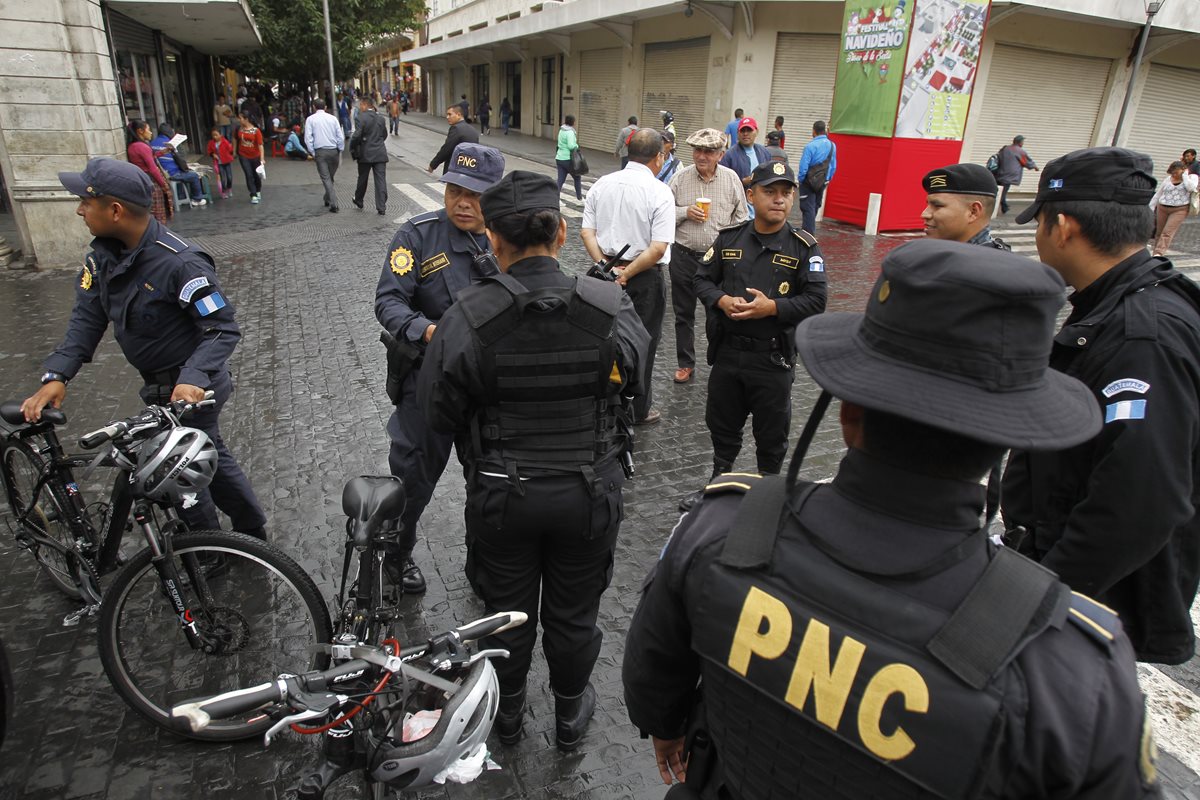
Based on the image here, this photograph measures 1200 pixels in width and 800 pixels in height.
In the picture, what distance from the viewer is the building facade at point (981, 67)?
17969mm

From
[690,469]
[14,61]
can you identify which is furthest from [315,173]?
[690,469]

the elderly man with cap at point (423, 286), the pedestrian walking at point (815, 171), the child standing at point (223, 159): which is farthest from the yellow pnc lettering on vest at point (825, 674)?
the child standing at point (223, 159)

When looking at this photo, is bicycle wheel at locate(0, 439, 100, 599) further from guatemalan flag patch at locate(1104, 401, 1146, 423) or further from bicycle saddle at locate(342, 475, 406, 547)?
guatemalan flag patch at locate(1104, 401, 1146, 423)

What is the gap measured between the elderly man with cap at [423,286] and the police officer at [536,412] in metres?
0.85

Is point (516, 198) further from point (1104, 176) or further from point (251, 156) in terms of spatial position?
point (251, 156)

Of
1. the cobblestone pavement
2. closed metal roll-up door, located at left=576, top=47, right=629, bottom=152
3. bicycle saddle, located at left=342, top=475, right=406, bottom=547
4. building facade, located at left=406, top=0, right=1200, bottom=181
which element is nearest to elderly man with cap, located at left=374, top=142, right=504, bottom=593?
the cobblestone pavement

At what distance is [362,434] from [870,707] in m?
4.71

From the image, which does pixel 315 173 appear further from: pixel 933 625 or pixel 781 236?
pixel 933 625

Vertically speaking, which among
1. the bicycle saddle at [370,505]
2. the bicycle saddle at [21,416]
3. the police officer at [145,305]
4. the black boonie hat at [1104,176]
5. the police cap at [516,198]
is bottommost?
the bicycle saddle at [21,416]

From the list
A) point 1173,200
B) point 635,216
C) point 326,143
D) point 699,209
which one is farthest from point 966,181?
point 326,143

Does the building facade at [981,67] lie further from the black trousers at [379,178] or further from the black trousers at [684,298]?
the black trousers at [684,298]

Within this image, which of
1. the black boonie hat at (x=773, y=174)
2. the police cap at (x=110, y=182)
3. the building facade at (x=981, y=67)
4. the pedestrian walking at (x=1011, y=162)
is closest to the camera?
the police cap at (x=110, y=182)

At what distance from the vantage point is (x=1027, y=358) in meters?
1.12

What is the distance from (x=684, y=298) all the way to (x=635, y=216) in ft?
4.04
